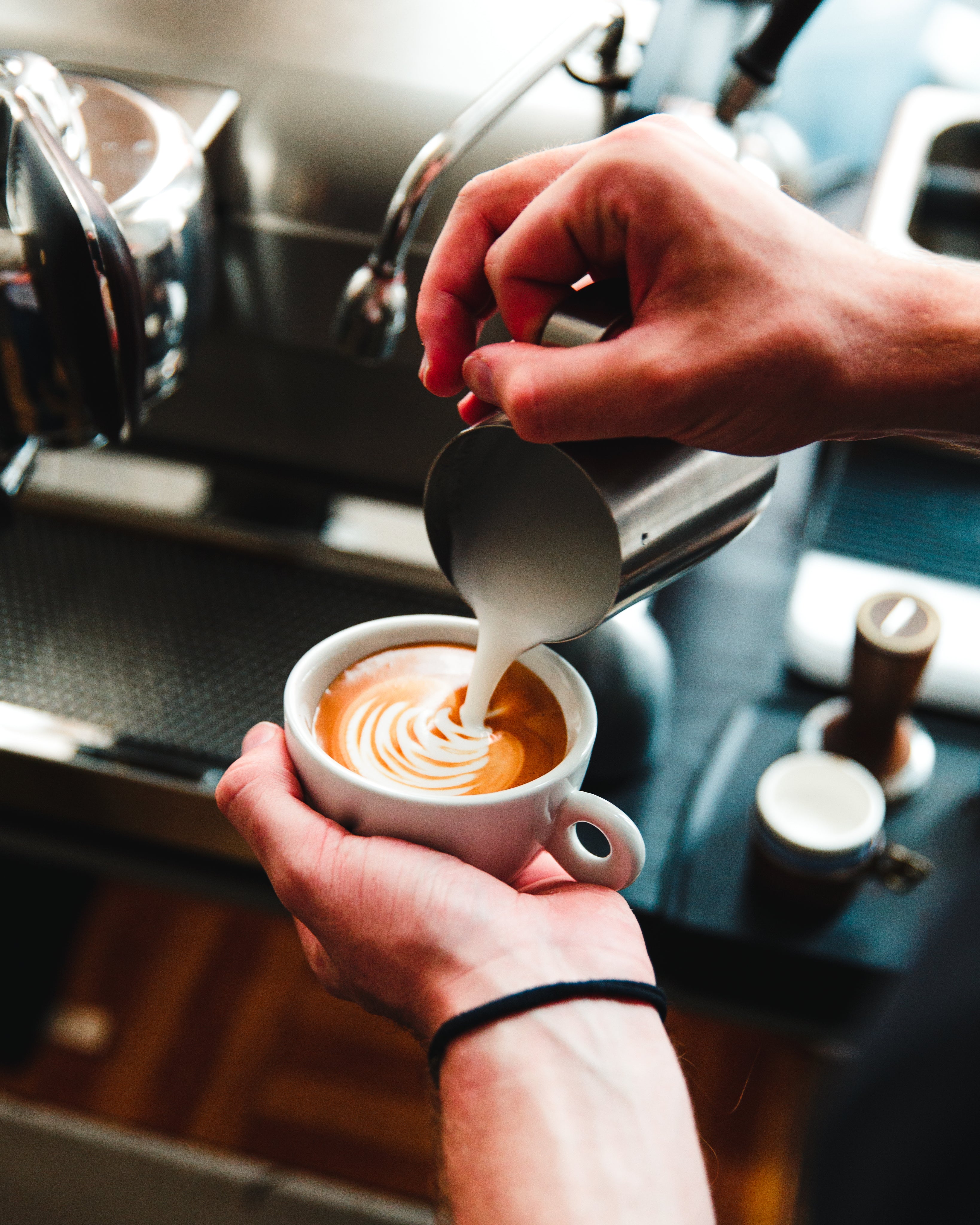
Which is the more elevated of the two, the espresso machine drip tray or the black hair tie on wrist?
the black hair tie on wrist

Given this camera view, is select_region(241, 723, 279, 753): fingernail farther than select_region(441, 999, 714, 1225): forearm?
Yes

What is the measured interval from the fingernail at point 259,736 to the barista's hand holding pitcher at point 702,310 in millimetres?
205

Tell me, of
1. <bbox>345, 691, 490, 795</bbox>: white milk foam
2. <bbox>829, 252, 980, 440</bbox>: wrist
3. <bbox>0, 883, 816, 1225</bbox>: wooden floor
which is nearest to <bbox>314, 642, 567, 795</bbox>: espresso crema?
<bbox>345, 691, 490, 795</bbox>: white milk foam

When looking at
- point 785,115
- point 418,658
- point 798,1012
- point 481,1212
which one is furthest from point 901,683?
point 785,115

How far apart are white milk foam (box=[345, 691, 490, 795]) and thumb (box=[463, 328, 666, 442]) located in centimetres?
20

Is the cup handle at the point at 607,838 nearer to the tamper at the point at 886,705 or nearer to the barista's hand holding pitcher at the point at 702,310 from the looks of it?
the barista's hand holding pitcher at the point at 702,310

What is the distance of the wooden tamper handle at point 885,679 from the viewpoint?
0.73 m

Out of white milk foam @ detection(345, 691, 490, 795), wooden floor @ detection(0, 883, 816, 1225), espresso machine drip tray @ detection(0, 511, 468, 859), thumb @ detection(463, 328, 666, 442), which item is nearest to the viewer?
thumb @ detection(463, 328, 666, 442)

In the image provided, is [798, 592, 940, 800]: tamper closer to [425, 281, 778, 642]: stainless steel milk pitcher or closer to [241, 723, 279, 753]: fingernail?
[425, 281, 778, 642]: stainless steel milk pitcher

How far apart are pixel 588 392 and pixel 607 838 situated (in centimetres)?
22

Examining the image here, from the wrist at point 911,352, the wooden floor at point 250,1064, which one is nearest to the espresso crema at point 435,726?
the wrist at point 911,352

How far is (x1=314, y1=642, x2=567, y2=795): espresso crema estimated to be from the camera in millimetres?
546


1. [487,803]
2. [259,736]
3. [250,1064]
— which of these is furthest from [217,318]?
[250,1064]

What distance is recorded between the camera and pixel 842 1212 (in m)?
0.26
